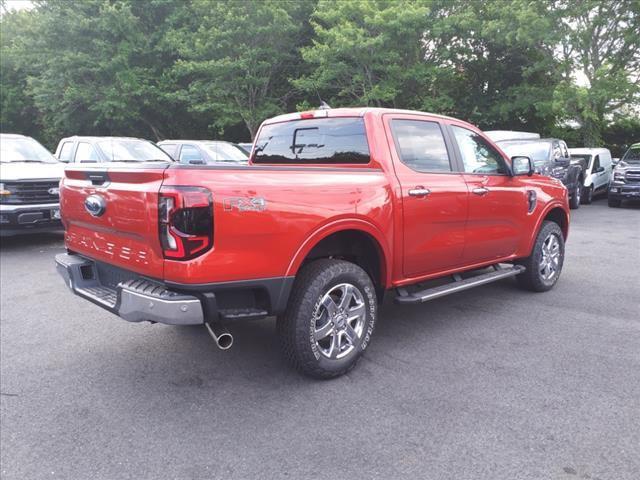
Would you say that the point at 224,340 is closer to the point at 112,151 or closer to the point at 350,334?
the point at 350,334

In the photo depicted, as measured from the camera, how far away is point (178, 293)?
295 centimetres

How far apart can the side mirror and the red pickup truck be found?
1 cm

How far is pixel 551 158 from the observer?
12.2 m

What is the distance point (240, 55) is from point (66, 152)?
12.4 meters

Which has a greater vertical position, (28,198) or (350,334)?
(28,198)

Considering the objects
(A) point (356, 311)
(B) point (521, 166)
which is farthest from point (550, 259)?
(A) point (356, 311)

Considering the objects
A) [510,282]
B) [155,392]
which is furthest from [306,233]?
[510,282]

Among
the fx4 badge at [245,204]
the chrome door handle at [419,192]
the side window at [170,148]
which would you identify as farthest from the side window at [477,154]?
the side window at [170,148]

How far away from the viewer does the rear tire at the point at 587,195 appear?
15266mm

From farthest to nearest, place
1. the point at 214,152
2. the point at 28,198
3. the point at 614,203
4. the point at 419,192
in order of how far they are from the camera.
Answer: the point at 614,203 < the point at 214,152 < the point at 28,198 < the point at 419,192

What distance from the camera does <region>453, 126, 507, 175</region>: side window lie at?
15.2 feet

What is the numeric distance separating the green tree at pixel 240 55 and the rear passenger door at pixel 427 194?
1788 centimetres

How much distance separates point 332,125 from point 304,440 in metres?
2.46

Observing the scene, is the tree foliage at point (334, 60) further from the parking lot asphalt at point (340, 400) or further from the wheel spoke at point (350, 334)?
the wheel spoke at point (350, 334)
